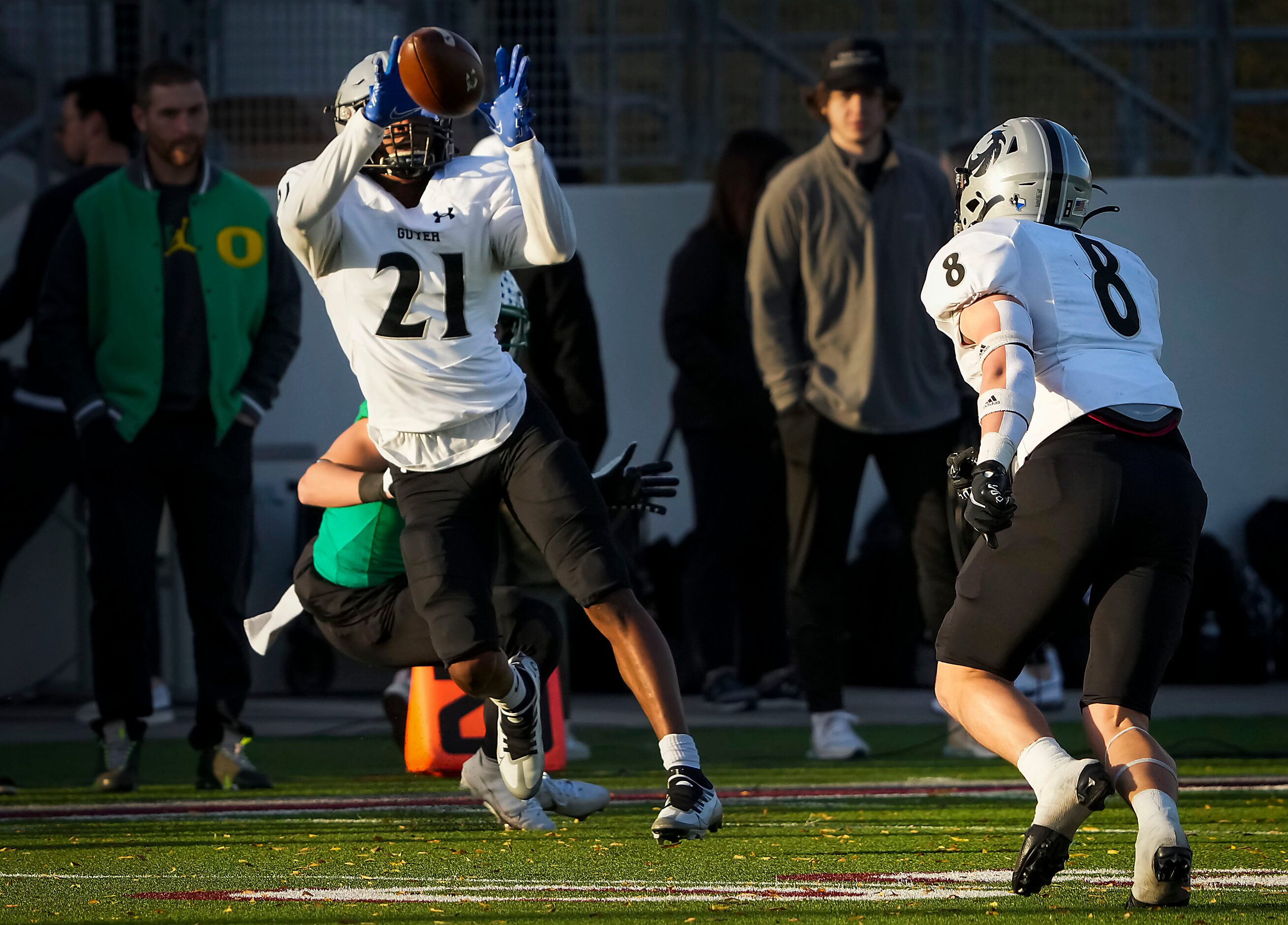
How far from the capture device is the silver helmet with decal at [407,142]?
15.4 feet

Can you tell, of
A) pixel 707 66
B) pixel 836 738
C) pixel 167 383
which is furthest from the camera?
pixel 707 66

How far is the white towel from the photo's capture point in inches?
200

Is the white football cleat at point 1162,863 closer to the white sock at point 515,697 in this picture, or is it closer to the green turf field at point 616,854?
the green turf field at point 616,854

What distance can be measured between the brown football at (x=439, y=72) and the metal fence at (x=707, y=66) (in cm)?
525

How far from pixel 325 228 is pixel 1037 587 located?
6.76ft

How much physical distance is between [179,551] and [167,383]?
0.54 metres

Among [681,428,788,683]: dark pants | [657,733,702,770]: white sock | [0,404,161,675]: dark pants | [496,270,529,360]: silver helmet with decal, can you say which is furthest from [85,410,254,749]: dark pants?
[681,428,788,683]: dark pants

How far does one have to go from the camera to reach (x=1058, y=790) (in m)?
3.29

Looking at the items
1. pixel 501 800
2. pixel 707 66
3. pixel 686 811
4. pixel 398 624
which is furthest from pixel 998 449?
pixel 707 66

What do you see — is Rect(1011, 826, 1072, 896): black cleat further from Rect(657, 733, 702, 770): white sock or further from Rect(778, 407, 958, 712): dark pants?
Rect(778, 407, 958, 712): dark pants

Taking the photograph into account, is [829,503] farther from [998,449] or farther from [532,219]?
[998,449]

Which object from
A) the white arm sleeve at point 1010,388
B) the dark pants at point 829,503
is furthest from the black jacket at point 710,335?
the white arm sleeve at point 1010,388

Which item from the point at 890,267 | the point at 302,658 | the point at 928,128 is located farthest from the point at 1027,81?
the point at 302,658

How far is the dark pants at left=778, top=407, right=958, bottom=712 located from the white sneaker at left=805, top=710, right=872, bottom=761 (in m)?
0.04
